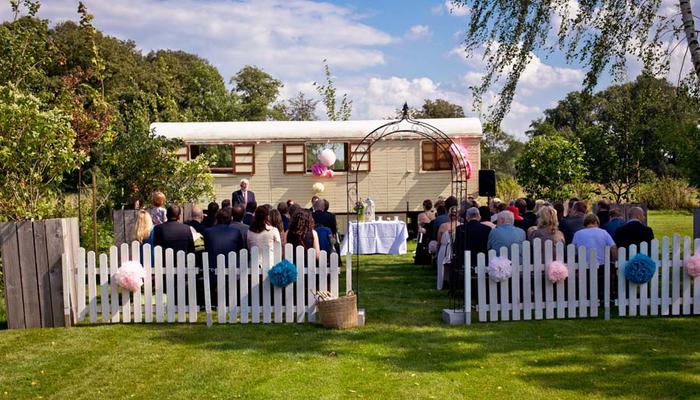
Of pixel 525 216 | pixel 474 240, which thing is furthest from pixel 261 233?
pixel 525 216

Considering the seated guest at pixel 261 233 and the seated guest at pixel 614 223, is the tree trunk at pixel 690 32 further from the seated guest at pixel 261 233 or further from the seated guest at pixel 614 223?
the seated guest at pixel 261 233

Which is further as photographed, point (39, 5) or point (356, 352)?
point (39, 5)

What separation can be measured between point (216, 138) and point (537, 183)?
901cm

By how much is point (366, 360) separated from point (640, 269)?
3514mm

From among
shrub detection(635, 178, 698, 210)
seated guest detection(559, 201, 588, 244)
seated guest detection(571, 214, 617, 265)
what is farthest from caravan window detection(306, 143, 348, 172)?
seated guest detection(571, 214, 617, 265)

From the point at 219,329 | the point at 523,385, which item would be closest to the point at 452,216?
the point at 219,329

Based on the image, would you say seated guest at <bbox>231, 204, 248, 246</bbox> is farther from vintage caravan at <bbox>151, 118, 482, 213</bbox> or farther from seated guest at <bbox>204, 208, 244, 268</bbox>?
vintage caravan at <bbox>151, 118, 482, 213</bbox>

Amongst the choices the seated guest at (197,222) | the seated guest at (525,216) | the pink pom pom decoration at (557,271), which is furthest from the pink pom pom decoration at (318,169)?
the pink pom pom decoration at (557,271)

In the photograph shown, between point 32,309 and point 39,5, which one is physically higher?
point 39,5

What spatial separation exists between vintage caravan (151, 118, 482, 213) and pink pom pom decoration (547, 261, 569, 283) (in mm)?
11821

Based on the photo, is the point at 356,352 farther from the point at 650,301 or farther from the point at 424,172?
the point at 424,172

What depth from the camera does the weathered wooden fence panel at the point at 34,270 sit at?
26.5ft

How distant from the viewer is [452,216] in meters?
10.7

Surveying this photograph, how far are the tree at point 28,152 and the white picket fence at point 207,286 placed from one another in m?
2.09
